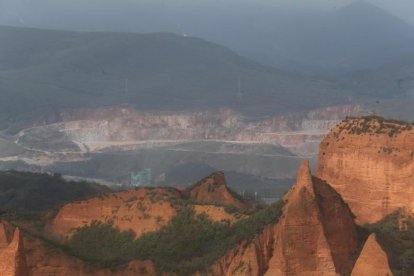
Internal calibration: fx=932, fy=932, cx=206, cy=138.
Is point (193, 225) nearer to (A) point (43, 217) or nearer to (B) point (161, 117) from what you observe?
(A) point (43, 217)

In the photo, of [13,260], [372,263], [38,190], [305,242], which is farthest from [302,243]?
[38,190]

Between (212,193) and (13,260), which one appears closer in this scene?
(13,260)

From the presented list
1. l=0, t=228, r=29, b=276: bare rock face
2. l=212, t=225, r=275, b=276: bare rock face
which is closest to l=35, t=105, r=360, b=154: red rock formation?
l=212, t=225, r=275, b=276: bare rock face

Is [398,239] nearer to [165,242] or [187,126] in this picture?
[165,242]

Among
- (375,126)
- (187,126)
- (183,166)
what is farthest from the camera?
(187,126)

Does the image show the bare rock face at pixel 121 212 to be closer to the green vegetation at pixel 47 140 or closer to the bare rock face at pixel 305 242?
the bare rock face at pixel 305 242

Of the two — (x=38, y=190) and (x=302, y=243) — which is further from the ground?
(x=302, y=243)

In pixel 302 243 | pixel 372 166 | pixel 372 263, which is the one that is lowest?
pixel 372 263

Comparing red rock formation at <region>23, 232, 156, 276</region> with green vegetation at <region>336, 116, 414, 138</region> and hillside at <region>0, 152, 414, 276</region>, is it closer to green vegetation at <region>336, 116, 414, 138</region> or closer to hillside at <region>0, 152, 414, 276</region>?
hillside at <region>0, 152, 414, 276</region>
